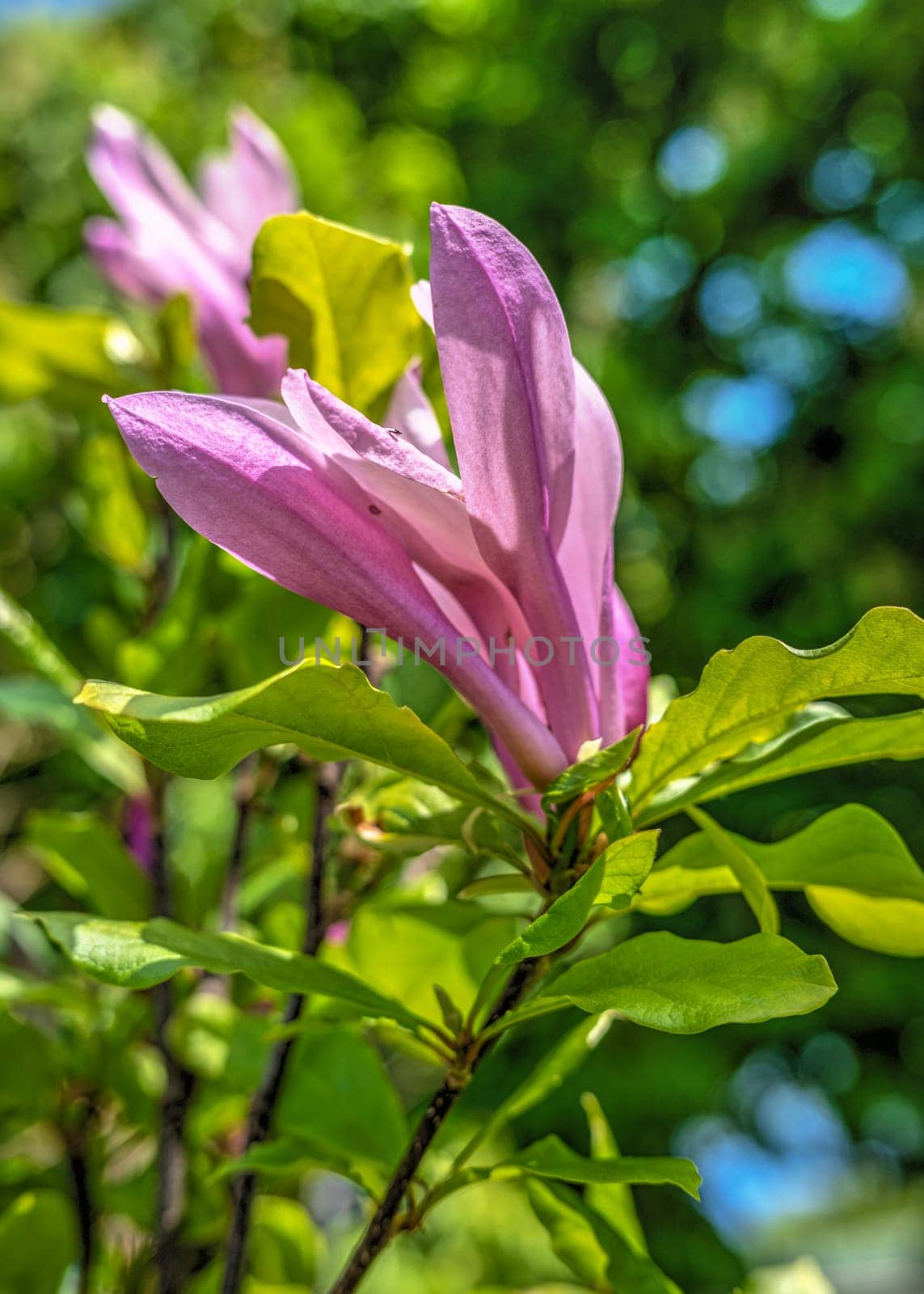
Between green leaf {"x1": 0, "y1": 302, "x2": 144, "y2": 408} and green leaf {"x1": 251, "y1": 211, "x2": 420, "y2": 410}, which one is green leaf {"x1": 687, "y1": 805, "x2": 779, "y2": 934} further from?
green leaf {"x1": 0, "y1": 302, "x2": 144, "y2": 408}

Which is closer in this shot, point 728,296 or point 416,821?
point 416,821

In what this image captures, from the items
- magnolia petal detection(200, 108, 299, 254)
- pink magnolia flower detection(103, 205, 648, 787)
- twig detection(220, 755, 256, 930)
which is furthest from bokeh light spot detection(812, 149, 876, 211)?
pink magnolia flower detection(103, 205, 648, 787)

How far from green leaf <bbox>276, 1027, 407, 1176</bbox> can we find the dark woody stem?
0.07 meters

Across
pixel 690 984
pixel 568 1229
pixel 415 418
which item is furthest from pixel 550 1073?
pixel 415 418

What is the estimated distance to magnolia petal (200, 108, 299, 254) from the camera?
69 centimetres

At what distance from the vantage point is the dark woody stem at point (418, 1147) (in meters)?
0.39

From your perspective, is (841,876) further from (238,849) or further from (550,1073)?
(238,849)

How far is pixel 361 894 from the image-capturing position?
59 centimetres

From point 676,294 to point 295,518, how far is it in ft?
12.9

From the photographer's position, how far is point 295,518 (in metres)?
0.36

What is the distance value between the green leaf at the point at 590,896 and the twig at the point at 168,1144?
34 centimetres

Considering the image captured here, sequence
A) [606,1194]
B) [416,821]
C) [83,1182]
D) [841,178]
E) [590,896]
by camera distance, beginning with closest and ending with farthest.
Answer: [590,896]
[416,821]
[606,1194]
[83,1182]
[841,178]

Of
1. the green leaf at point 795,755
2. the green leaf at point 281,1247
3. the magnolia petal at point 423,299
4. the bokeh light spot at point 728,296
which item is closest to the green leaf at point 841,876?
the green leaf at point 795,755

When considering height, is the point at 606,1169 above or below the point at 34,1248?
above
